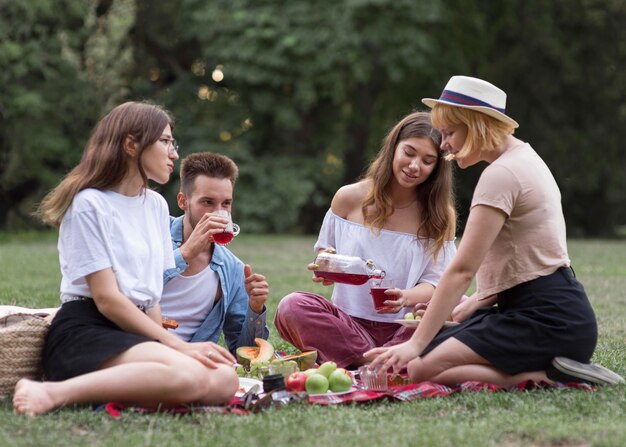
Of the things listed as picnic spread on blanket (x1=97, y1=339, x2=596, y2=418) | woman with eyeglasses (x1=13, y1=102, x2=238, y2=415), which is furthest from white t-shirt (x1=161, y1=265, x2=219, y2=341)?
woman with eyeglasses (x1=13, y1=102, x2=238, y2=415)

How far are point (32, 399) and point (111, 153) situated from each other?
1.12 meters

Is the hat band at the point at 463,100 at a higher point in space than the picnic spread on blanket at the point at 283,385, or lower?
higher

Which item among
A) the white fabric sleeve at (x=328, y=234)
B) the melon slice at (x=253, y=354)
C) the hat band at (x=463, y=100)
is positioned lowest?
the melon slice at (x=253, y=354)

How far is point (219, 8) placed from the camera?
23.3 metres

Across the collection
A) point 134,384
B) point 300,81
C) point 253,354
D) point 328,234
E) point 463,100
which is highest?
point 300,81

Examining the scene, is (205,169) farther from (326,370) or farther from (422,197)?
(326,370)

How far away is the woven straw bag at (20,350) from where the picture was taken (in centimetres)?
409

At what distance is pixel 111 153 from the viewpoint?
4.18 m

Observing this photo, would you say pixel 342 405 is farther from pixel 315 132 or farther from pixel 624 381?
Answer: pixel 315 132

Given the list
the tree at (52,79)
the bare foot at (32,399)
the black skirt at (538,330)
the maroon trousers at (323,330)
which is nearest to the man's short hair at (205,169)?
the maroon trousers at (323,330)

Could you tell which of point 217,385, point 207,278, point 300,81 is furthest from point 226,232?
point 300,81

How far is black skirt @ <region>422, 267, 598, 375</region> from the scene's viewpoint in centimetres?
440

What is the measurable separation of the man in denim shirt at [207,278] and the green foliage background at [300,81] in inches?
621

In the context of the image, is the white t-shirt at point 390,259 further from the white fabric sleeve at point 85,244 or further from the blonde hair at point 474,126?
the white fabric sleeve at point 85,244
